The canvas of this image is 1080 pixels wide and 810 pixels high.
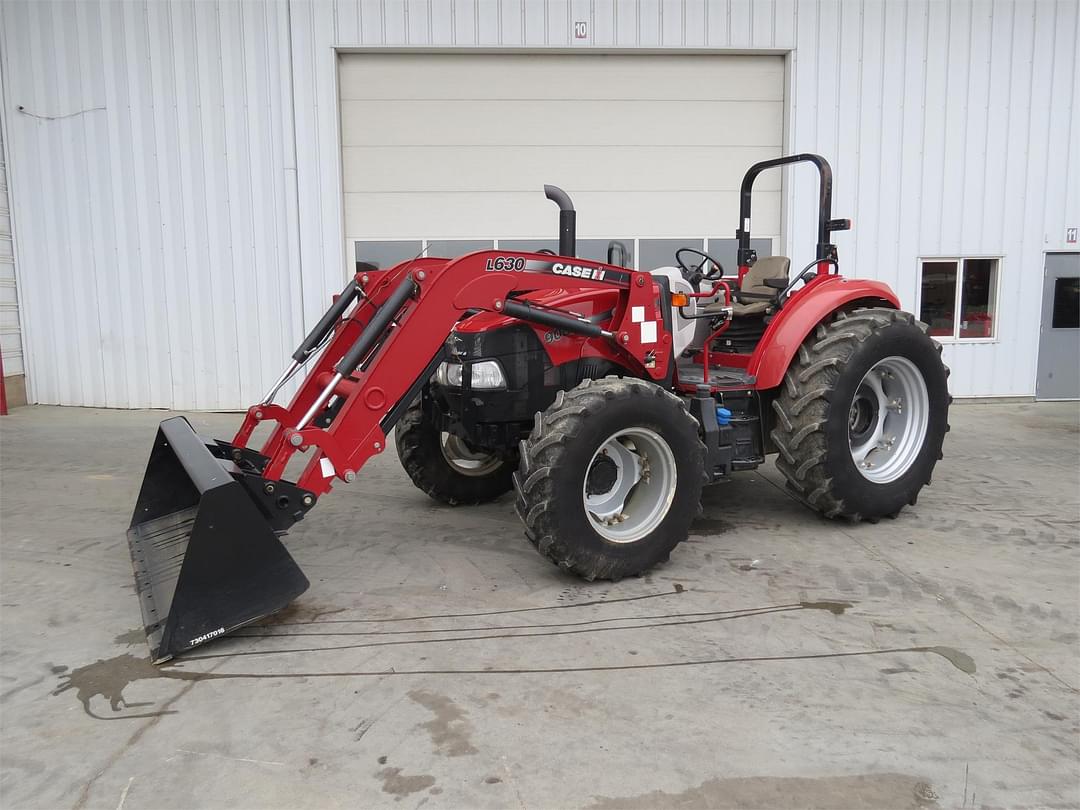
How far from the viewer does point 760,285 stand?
564 cm

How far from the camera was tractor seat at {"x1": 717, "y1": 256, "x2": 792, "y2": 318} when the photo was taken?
531 centimetres

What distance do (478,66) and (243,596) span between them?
7.55 m

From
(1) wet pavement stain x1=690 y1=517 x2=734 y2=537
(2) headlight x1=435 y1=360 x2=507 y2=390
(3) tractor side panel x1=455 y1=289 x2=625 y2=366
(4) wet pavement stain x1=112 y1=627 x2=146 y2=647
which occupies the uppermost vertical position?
(3) tractor side panel x1=455 y1=289 x2=625 y2=366

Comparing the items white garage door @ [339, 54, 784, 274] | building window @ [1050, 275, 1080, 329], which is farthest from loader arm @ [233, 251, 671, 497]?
building window @ [1050, 275, 1080, 329]

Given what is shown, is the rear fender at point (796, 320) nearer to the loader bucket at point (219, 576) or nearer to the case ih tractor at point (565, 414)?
the case ih tractor at point (565, 414)

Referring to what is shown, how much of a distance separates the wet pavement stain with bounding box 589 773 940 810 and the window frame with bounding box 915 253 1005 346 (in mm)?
8409

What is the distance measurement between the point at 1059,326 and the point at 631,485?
831 cm

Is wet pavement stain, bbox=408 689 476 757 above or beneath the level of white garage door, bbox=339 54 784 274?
beneath

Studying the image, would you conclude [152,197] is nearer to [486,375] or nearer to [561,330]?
[486,375]

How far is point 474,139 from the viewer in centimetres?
934

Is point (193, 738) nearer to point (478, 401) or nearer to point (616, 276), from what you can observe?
point (478, 401)

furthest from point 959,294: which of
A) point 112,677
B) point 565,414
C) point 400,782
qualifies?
point 112,677

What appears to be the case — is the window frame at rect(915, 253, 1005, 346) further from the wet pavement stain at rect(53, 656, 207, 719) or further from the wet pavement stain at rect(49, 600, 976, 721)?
the wet pavement stain at rect(53, 656, 207, 719)

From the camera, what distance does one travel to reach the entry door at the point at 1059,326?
9836 mm
